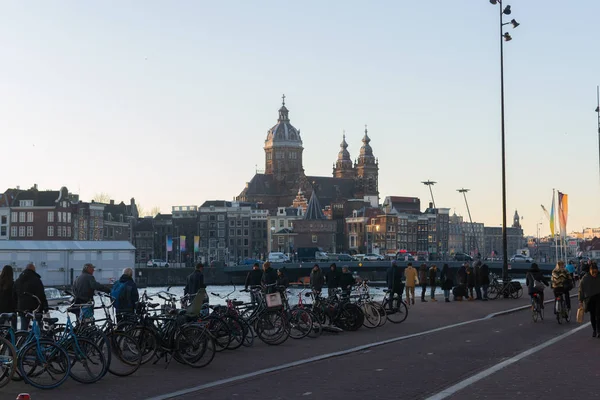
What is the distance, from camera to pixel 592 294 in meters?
20.0

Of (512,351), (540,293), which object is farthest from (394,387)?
(540,293)

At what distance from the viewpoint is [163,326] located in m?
16.0

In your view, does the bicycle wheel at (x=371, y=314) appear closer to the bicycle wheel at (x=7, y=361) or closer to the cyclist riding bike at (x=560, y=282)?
the cyclist riding bike at (x=560, y=282)

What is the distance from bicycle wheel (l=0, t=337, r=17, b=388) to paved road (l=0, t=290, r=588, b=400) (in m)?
0.21

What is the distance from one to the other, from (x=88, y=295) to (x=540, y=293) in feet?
39.2

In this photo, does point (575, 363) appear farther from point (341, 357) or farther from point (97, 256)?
point (97, 256)

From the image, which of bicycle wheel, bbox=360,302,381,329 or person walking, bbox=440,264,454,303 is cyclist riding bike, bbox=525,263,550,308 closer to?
bicycle wheel, bbox=360,302,381,329

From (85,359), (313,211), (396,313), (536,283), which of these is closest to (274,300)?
(85,359)

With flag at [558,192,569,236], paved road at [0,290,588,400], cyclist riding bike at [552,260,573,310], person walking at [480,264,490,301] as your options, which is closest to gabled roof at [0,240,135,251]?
flag at [558,192,569,236]

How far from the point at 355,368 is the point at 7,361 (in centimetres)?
535

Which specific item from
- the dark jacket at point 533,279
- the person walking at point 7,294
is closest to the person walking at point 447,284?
the dark jacket at point 533,279

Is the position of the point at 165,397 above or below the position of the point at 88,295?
below

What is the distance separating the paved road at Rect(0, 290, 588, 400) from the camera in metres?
12.9

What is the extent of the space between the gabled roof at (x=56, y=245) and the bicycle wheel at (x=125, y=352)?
265ft
